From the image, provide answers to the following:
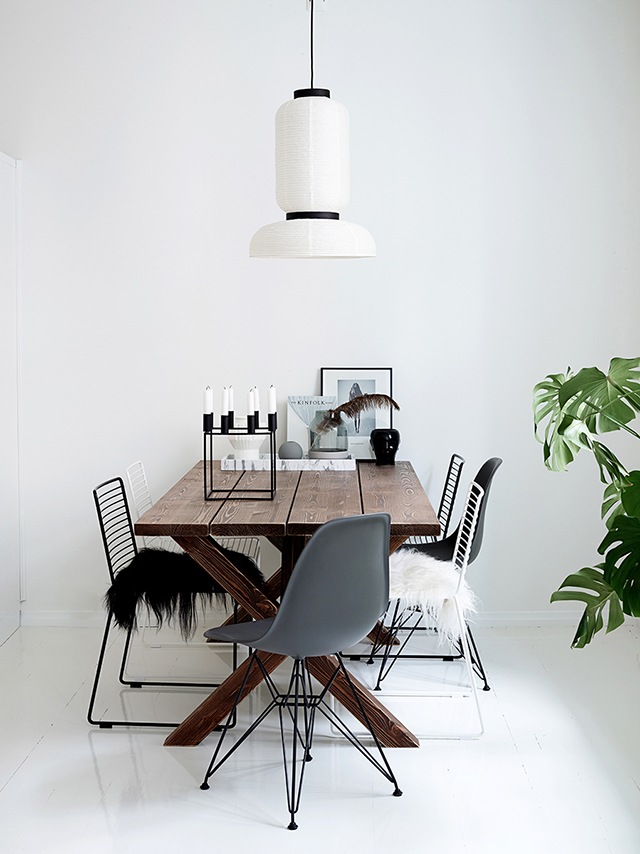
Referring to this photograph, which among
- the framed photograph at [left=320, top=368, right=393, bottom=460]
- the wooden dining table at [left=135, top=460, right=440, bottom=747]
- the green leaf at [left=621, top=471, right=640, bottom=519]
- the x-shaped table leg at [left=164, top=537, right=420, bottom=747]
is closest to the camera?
the green leaf at [left=621, top=471, right=640, bottom=519]

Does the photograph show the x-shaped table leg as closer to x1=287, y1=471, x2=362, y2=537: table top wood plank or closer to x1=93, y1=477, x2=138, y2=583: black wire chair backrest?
x1=287, y1=471, x2=362, y2=537: table top wood plank

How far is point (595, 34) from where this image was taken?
362cm

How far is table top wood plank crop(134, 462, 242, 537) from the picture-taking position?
2422 millimetres

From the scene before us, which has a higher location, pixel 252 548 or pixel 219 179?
pixel 219 179

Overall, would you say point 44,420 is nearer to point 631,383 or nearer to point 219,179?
point 219,179

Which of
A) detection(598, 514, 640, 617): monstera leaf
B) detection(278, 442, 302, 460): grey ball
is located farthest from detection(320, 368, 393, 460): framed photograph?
detection(598, 514, 640, 617): monstera leaf

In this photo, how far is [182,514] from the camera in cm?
256

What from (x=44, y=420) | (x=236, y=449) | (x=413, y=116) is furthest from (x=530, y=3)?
(x=44, y=420)

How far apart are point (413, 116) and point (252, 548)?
214 cm

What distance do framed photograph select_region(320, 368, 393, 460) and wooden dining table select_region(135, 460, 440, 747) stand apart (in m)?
0.74

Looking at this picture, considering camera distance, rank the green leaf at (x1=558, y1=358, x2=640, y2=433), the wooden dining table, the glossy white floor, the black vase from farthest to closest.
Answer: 1. the black vase
2. the wooden dining table
3. the glossy white floor
4. the green leaf at (x1=558, y1=358, x2=640, y2=433)

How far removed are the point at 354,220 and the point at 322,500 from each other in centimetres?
156

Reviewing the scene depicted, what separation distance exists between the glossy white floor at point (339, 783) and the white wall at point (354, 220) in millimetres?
1006

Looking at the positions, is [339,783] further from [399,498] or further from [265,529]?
[399,498]
